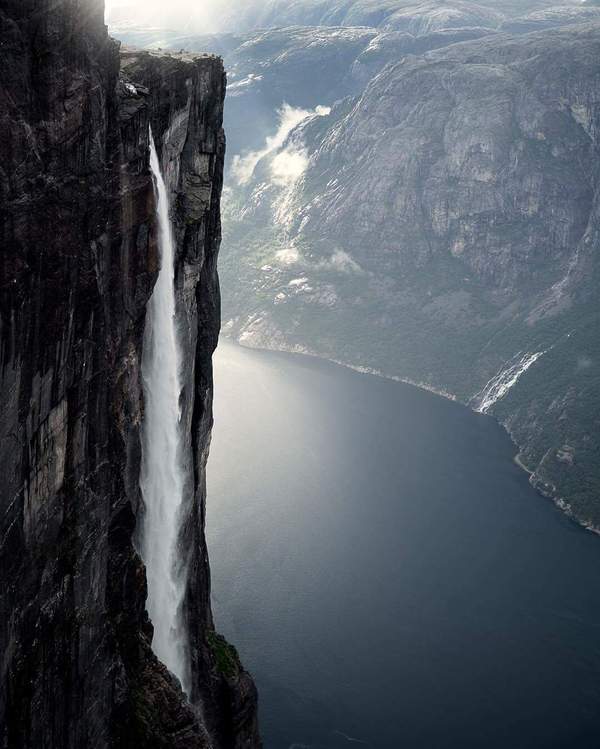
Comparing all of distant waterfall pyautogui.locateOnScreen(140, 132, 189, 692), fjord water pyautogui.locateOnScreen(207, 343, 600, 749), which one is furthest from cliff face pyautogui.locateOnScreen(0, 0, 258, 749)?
fjord water pyautogui.locateOnScreen(207, 343, 600, 749)

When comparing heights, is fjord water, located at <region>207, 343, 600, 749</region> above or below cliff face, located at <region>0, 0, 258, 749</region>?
below

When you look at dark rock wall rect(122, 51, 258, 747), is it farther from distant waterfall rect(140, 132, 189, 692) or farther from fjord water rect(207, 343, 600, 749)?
fjord water rect(207, 343, 600, 749)

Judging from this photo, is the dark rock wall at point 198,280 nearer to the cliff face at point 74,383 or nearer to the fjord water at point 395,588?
the cliff face at point 74,383

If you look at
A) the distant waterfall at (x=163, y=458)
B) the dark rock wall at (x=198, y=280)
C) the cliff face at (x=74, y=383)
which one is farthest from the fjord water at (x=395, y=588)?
the cliff face at (x=74, y=383)

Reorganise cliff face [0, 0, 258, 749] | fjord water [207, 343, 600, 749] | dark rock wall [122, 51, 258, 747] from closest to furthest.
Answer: cliff face [0, 0, 258, 749], dark rock wall [122, 51, 258, 747], fjord water [207, 343, 600, 749]

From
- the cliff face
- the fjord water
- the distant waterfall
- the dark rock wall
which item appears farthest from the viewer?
the fjord water

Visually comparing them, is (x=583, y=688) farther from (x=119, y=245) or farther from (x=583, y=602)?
(x=119, y=245)

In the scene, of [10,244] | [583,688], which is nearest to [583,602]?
[583,688]
